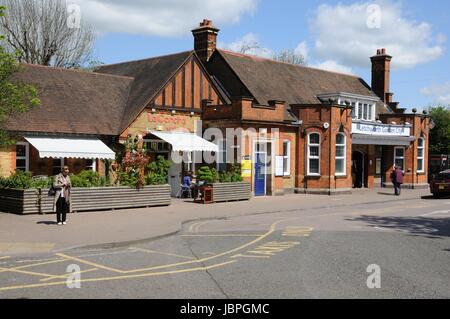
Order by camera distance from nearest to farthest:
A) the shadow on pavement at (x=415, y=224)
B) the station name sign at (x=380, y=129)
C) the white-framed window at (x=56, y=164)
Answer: the shadow on pavement at (x=415, y=224) → the white-framed window at (x=56, y=164) → the station name sign at (x=380, y=129)

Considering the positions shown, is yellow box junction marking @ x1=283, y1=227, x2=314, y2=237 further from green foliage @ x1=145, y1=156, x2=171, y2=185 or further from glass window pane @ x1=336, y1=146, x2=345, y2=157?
glass window pane @ x1=336, y1=146, x2=345, y2=157

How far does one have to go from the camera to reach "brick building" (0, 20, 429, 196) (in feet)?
75.4

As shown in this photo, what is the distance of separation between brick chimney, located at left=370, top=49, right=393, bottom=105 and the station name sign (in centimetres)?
491

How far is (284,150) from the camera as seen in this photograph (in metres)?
28.4

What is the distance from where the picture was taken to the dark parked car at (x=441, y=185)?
27.1 metres

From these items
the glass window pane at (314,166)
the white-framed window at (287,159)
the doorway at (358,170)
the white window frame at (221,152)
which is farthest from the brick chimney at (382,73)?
the white window frame at (221,152)

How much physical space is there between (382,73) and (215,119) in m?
17.0

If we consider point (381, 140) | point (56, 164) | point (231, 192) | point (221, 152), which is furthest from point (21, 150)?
point (381, 140)

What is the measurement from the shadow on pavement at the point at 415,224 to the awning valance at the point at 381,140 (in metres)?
13.0

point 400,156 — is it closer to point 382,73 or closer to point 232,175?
point 382,73

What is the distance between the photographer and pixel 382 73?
125 feet

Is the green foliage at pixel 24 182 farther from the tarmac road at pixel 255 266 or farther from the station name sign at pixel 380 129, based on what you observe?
the station name sign at pixel 380 129

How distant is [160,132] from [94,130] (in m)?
3.18
